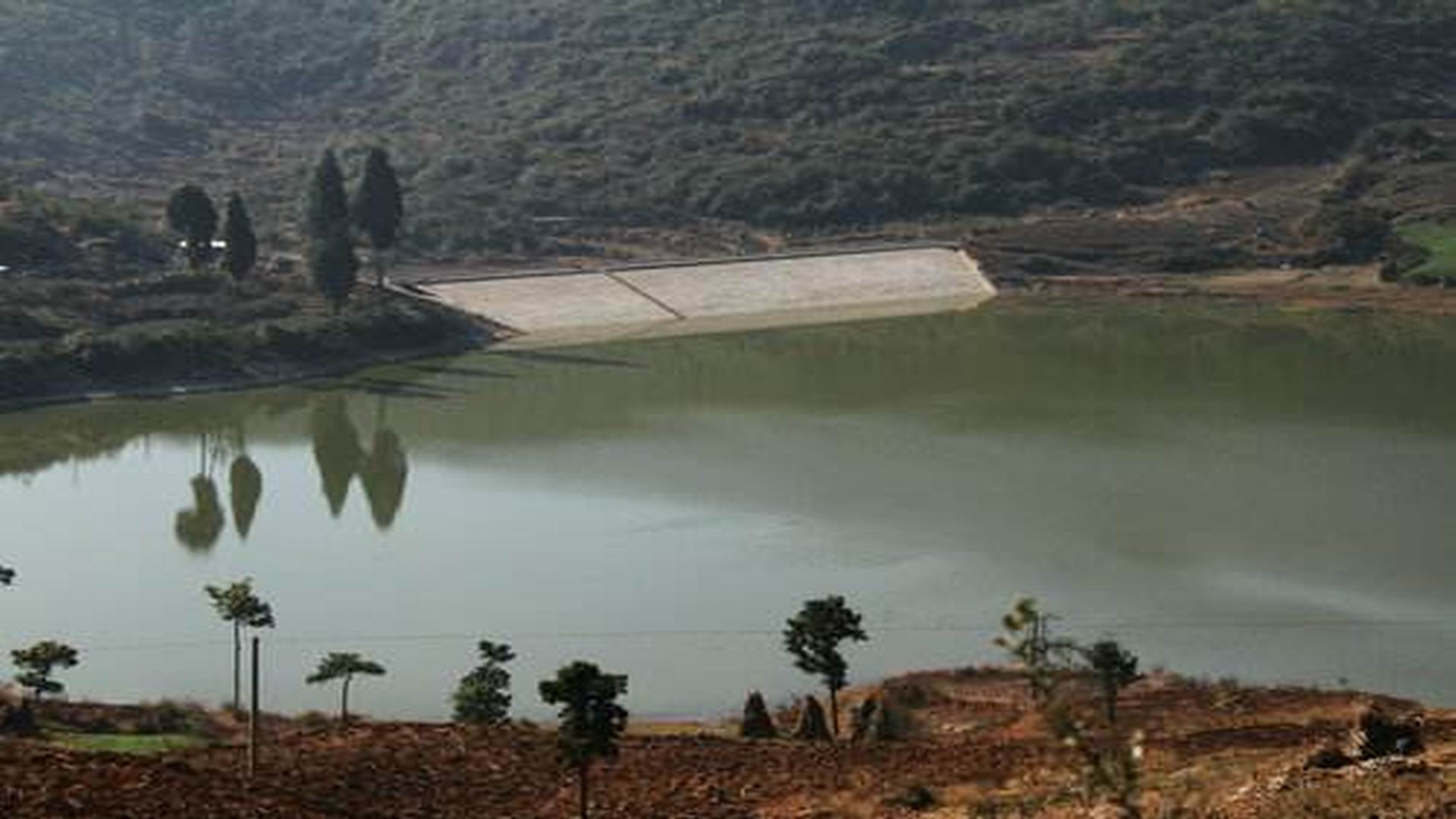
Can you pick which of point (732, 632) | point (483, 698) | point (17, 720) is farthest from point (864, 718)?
point (17, 720)

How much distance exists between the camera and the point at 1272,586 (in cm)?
3428

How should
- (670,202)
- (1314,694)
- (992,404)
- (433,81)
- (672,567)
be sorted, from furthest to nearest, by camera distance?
(433,81) < (670,202) < (992,404) < (672,567) < (1314,694)

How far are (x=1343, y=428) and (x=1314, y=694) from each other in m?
24.2

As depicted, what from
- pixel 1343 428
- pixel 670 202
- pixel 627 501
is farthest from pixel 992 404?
pixel 670 202

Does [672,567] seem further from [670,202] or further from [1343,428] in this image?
[670,202]

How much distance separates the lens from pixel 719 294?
7438 cm

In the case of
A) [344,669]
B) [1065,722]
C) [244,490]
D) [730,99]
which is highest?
[730,99]

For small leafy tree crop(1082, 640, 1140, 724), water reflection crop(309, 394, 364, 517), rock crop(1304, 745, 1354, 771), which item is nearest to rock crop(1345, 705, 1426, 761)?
rock crop(1304, 745, 1354, 771)

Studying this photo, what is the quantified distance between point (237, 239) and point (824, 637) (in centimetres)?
4407

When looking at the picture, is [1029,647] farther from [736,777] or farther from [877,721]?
[877,721]

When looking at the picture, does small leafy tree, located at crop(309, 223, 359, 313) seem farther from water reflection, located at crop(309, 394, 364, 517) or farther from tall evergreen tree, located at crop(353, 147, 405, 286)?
water reflection, located at crop(309, 394, 364, 517)

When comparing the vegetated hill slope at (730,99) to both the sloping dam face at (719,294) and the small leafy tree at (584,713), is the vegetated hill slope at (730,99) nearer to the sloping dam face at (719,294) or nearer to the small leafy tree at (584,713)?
the sloping dam face at (719,294)

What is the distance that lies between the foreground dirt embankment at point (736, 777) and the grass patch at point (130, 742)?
988 mm

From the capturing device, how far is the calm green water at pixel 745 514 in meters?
31.8
